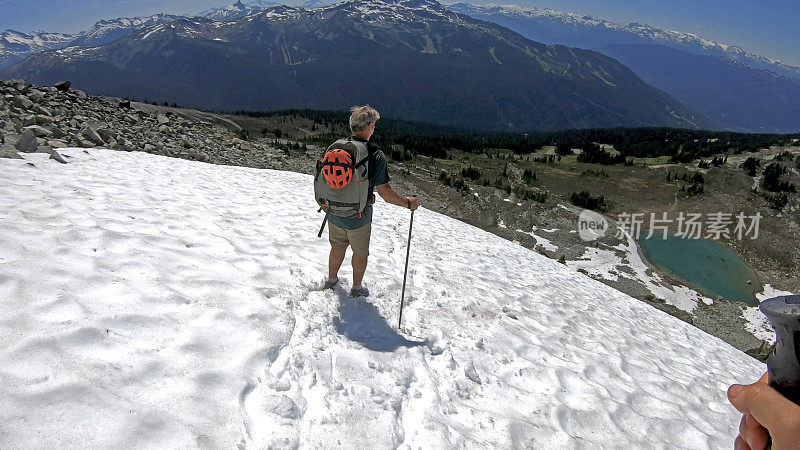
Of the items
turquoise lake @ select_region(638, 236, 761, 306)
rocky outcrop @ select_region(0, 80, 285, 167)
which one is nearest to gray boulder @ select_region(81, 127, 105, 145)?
rocky outcrop @ select_region(0, 80, 285, 167)

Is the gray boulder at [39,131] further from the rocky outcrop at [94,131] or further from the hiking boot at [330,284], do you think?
the hiking boot at [330,284]

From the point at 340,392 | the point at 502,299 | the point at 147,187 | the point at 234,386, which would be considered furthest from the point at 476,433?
the point at 147,187

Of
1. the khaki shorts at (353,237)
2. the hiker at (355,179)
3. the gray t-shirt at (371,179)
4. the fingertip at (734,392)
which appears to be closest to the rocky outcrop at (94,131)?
the khaki shorts at (353,237)

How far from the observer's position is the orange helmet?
5.29 m

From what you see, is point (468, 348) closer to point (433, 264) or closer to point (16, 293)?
point (433, 264)

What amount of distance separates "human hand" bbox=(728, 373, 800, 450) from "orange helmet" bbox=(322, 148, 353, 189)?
177 inches

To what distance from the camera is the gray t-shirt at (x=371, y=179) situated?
556 cm

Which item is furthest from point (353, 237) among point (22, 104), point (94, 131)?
point (22, 104)

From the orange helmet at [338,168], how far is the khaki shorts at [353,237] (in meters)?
0.85

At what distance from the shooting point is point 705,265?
32.5 metres

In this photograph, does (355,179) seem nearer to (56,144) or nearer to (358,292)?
(358,292)

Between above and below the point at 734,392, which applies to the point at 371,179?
above

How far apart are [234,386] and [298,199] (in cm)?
1002

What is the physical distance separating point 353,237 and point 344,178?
1042 mm
